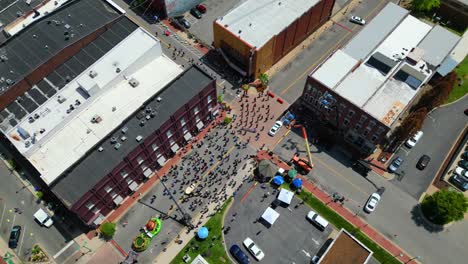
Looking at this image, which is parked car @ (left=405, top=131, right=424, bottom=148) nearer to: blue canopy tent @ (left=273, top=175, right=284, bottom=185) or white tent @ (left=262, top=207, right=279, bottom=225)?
blue canopy tent @ (left=273, top=175, right=284, bottom=185)

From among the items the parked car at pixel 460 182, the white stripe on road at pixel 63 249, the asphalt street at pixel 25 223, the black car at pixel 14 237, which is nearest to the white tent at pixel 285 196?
the parked car at pixel 460 182

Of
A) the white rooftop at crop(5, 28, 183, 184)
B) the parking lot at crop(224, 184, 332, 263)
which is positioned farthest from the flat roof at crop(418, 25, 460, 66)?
the white rooftop at crop(5, 28, 183, 184)

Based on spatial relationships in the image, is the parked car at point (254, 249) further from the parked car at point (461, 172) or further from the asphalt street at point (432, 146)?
the parked car at point (461, 172)

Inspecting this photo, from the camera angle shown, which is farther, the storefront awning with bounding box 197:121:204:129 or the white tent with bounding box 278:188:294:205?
the storefront awning with bounding box 197:121:204:129

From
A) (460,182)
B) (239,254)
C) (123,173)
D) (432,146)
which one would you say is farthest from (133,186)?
(460,182)

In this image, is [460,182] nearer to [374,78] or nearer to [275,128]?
[374,78]

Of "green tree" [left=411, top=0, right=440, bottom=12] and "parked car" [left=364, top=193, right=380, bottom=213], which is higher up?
"green tree" [left=411, top=0, right=440, bottom=12]
